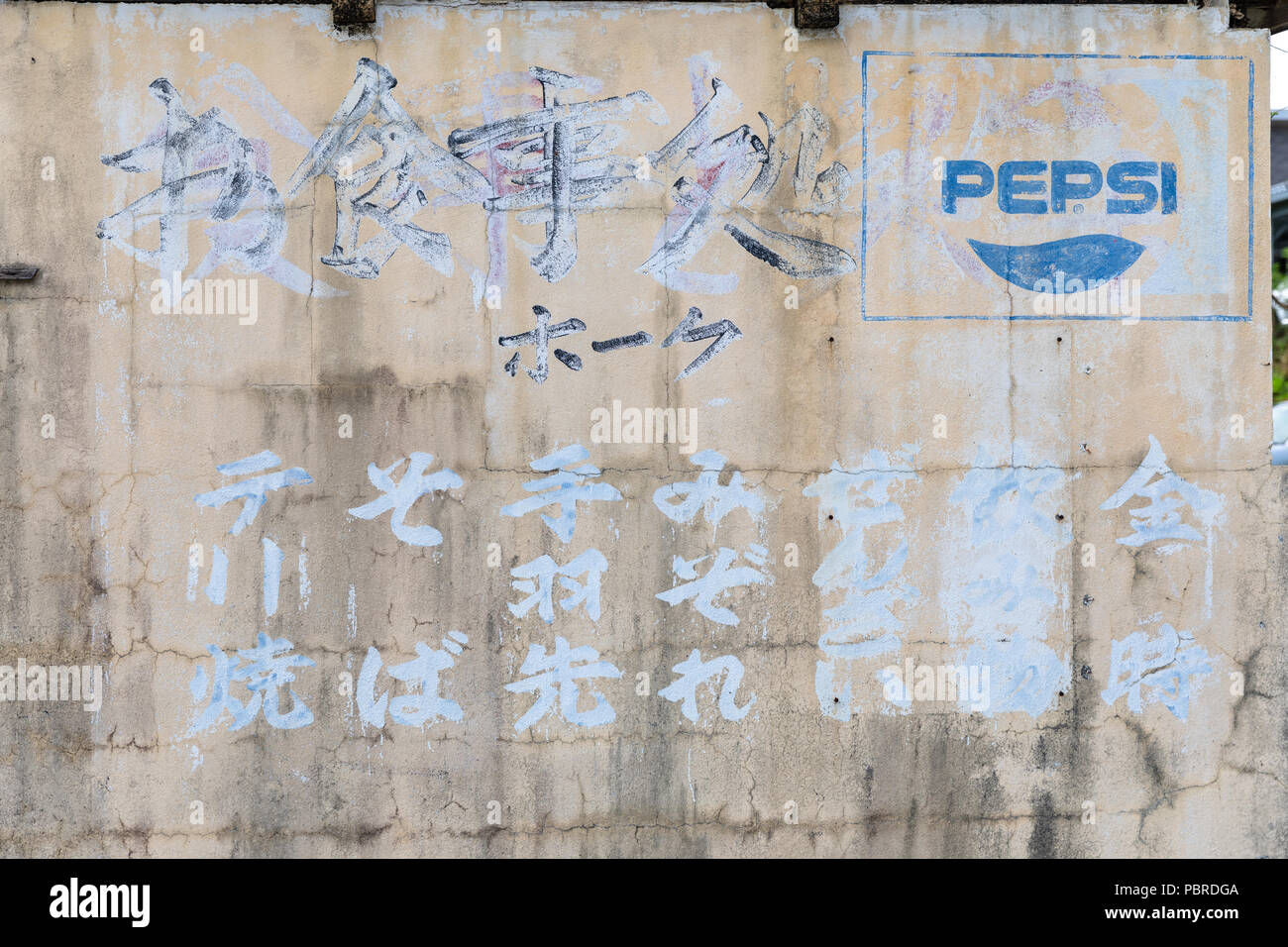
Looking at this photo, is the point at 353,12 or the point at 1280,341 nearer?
the point at 353,12

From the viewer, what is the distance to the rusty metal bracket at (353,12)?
14.7ft

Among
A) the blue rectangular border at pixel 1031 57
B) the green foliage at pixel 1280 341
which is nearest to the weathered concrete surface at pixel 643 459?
the blue rectangular border at pixel 1031 57

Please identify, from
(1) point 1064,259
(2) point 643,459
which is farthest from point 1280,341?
(2) point 643,459

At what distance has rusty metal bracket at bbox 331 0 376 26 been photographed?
449 centimetres

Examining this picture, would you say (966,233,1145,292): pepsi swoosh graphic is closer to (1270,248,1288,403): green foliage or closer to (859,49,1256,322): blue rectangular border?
(859,49,1256,322): blue rectangular border

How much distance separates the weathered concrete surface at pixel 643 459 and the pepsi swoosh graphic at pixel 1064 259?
68 millimetres

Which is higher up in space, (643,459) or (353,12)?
(353,12)

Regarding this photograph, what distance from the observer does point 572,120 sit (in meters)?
4.62

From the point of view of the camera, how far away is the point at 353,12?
4508mm

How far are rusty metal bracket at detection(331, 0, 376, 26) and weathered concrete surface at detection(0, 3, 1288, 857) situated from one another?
7 cm

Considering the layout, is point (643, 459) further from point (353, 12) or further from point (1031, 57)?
point (1031, 57)

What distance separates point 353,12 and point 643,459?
8.00ft

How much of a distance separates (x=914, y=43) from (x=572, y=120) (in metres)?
1.65

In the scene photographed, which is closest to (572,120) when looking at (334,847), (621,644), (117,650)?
(621,644)
